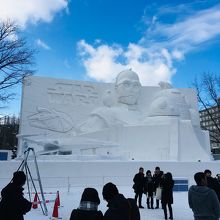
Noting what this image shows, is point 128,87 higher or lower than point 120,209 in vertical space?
higher

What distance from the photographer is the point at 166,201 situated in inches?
274

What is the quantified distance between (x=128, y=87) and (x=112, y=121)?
2.92 meters

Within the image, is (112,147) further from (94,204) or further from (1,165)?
(94,204)

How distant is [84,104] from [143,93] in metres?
4.86

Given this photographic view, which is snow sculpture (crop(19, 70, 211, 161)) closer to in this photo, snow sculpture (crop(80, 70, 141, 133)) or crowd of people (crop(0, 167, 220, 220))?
snow sculpture (crop(80, 70, 141, 133))

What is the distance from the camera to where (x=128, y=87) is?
68.5 ft

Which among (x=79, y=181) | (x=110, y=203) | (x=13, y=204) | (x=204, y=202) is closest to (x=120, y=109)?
(x=79, y=181)

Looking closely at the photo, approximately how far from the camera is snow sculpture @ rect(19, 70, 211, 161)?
17.6m

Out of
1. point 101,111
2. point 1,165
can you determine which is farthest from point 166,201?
point 101,111

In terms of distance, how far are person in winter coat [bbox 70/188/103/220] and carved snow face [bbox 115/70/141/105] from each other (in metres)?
18.2

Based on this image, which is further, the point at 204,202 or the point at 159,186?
the point at 159,186

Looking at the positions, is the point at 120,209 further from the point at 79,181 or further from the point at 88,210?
the point at 79,181

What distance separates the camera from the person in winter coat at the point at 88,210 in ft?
8.55

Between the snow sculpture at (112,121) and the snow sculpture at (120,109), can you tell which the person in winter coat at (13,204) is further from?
the snow sculpture at (120,109)
